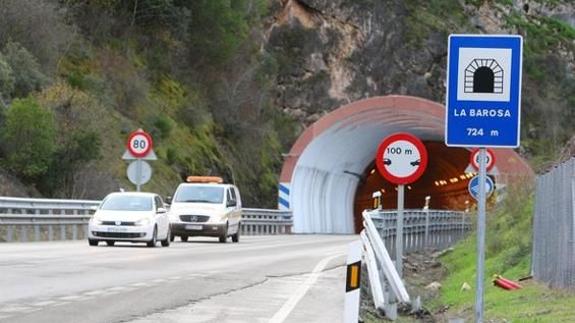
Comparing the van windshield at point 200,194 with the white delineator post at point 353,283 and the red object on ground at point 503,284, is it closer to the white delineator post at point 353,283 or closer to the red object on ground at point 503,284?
the red object on ground at point 503,284

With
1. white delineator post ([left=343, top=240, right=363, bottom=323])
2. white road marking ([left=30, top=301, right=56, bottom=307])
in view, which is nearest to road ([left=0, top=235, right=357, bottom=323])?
white road marking ([left=30, top=301, right=56, bottom=307])

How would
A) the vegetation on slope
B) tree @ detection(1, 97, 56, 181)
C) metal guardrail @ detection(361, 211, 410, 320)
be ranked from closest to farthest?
metal guardrail @ detection(361, 211, 410, 320) → tree @ detection(1, 97, 56, 181) → the vegetation on slope

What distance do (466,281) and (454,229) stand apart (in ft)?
73.4

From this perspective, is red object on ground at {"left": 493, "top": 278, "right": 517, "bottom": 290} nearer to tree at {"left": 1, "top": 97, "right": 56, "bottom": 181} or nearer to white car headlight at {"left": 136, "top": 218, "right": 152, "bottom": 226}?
white car headlight at {"left": 136, "top": 218, "right": 152, "bottom": 226}

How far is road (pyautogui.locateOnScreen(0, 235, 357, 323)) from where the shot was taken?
13.5 m

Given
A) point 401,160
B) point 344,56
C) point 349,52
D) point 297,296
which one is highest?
point 349,52

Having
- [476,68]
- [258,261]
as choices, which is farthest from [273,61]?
[476,68]

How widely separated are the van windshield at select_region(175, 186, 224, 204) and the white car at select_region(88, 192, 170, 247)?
6.08 metres

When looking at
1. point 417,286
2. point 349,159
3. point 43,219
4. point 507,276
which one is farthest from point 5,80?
point 349,159

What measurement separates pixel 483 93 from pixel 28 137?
27.3 meters

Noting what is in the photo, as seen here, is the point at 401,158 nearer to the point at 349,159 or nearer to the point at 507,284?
the point at 507,284

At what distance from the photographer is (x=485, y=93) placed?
11.0 meters

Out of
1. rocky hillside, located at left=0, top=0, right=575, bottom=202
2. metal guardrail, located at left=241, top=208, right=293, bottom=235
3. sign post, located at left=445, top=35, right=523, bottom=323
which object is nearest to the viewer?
sign post, located at left=445, top=35, right=523, bottom=323

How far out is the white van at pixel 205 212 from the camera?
35562mm
